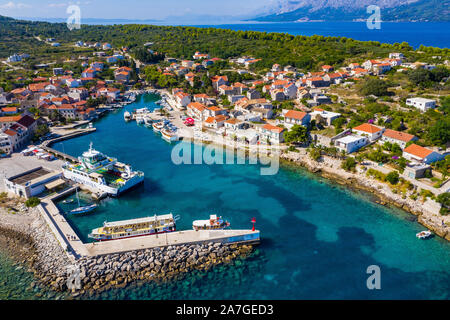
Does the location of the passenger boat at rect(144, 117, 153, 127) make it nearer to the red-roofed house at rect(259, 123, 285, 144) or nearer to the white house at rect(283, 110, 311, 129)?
the red-roofed house at rect(259, 123, 285, 144)

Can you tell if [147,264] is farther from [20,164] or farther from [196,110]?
[196,110]

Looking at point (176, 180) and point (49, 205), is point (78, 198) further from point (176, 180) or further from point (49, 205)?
point (176, 180)

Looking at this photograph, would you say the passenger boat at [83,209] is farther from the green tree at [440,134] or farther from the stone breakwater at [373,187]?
the green tree at [440,134]

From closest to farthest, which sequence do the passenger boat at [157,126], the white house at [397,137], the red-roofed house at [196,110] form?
the white house at [397,137] < the passenger boat at [157,126] < the red-roofed house at [196,110]

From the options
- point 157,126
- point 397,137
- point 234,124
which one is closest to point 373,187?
point 397,137

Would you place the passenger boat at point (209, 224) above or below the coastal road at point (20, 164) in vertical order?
below

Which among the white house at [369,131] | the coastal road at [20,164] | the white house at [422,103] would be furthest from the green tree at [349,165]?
the coastal road at [20,164]
